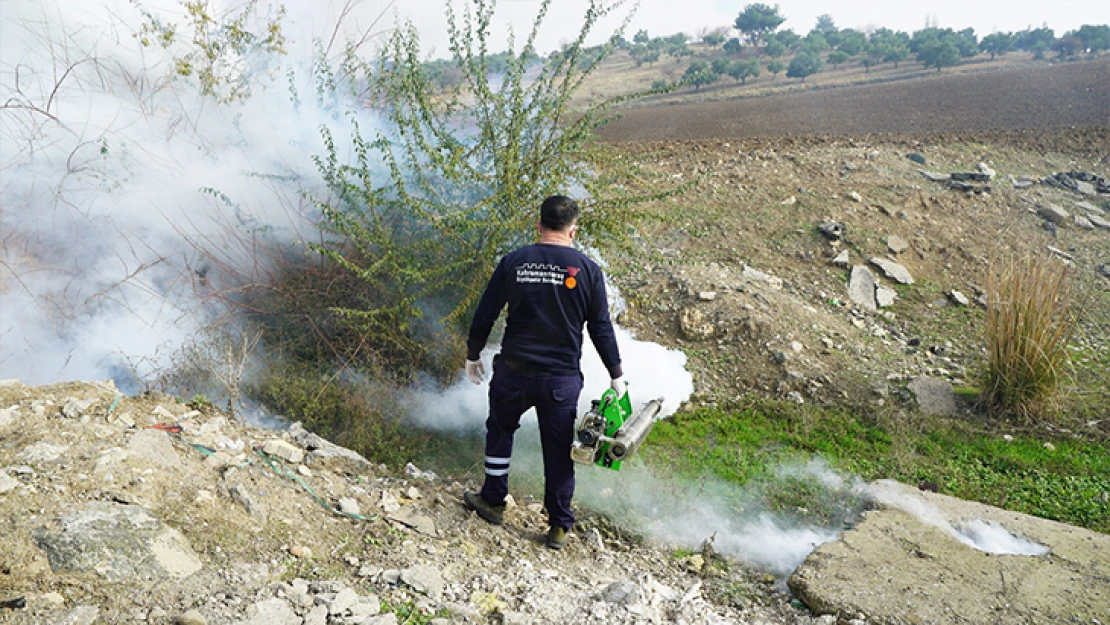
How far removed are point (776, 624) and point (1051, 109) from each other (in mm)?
20237

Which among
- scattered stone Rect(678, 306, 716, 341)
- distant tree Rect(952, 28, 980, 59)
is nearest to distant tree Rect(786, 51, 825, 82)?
distant tree Rect(952, 28, 980, 59)

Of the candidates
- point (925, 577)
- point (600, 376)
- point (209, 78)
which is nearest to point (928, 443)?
point (925, 577)

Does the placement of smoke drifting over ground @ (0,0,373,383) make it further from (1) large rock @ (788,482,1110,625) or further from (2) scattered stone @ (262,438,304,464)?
(1) large rock @ (788,482,1110,625)

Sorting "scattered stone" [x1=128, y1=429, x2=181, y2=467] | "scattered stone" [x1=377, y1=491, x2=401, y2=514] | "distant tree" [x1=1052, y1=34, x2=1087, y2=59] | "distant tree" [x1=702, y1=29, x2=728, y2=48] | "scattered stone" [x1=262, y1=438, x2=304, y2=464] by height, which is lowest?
"scattered stone" [x1=377, y1=491, x2=401, y2=514]

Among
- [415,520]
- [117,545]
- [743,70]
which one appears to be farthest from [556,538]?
[743,70]

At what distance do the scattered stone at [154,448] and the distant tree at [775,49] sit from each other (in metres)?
43.4

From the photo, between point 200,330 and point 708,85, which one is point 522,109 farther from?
point 708,85

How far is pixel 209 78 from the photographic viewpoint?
22.1ft

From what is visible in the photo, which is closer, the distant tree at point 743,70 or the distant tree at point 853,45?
the distant tree at point 743,70

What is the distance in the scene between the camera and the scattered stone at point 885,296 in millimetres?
7309

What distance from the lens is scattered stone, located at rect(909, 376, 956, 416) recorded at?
5500 millimetres

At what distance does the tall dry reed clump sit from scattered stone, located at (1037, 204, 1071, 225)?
5295 mm

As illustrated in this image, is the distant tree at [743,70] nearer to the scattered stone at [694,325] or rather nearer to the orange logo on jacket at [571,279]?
the scattered stone at [694,325]

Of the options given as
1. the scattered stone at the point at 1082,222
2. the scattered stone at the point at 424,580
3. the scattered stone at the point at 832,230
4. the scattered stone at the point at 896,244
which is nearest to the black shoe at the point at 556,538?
the scattered stone at the point at 424,580
